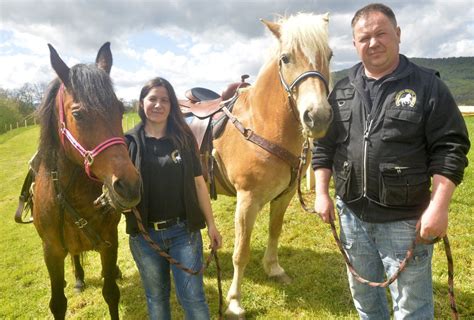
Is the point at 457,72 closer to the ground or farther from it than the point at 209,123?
farther from it

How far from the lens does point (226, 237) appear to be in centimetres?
495

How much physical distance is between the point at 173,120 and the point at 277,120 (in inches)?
37.0

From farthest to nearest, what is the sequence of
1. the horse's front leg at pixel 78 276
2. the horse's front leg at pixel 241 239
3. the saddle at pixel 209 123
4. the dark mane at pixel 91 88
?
the horse's front leg at pixel 78 276, the saddle at pixel 209 123, the horse's front leg at pixel 241 239, the dark mane at pixel 91 88

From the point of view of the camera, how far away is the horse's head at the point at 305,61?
208cm

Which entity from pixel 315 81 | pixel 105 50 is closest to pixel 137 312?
pixel 105 50

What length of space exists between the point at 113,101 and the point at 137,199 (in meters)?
0.66

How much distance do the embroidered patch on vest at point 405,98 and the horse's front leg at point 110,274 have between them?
7.76ft

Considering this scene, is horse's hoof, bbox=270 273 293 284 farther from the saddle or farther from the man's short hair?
the man's short hair

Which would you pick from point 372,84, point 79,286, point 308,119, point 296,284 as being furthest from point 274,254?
point 372,84

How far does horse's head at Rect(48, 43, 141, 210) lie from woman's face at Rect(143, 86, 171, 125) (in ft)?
0.56

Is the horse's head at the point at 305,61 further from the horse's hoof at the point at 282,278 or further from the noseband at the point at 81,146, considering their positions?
the horse's hoof at the point at 282,278

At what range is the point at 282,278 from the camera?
366cm

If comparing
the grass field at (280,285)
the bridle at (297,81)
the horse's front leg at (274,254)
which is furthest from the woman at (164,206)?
the horse's front leg at (274,254)

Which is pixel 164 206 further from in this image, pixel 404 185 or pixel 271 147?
pixel 404 185
